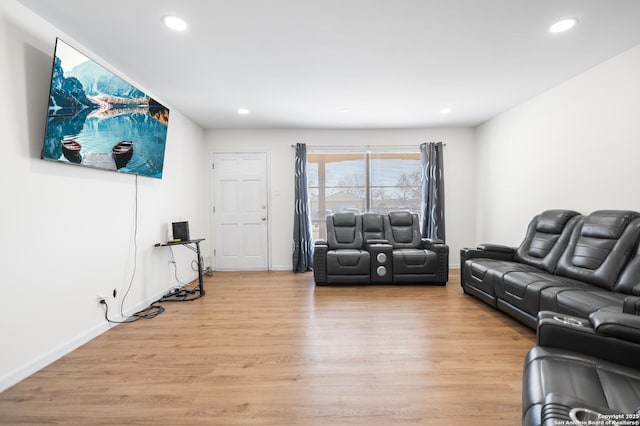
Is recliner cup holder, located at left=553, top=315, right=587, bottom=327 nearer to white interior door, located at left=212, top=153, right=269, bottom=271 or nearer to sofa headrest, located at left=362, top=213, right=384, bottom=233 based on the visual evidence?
sofa headrest, located at left=362, top=213, right=384, bottom=233

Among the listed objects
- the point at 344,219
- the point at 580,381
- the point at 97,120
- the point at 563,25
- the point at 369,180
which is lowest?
the point at 580,381

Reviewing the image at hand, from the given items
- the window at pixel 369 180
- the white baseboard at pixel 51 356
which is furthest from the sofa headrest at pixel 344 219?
the white baseboard at pixel 51 356

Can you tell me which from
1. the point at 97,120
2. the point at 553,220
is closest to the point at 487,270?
the point at 553,220

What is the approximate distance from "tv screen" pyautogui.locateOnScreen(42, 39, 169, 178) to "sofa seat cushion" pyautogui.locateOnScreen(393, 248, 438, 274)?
3.48 m

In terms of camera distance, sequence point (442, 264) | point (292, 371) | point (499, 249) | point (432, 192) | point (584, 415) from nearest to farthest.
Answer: point (584, 415) < point (292, 371) < point (499, 249) < point (442, 264) < point (432, 192)

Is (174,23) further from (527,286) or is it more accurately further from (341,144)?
(527,286)

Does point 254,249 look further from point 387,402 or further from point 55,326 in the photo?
point 387,402

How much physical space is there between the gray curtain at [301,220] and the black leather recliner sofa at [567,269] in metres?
2.66

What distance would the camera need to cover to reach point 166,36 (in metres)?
2.40

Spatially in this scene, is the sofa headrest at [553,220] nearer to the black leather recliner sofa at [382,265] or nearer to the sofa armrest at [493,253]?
the sofa armrest at [493,253]

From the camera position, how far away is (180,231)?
3854mm

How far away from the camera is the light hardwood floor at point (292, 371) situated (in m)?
1.64

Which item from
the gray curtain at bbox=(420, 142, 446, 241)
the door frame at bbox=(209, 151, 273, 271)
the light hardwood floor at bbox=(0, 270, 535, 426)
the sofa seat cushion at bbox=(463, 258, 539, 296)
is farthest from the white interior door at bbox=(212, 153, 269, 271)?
the sofa seat cushion at bbox=(463, 258, 539, 296)

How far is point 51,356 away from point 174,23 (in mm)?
2710
